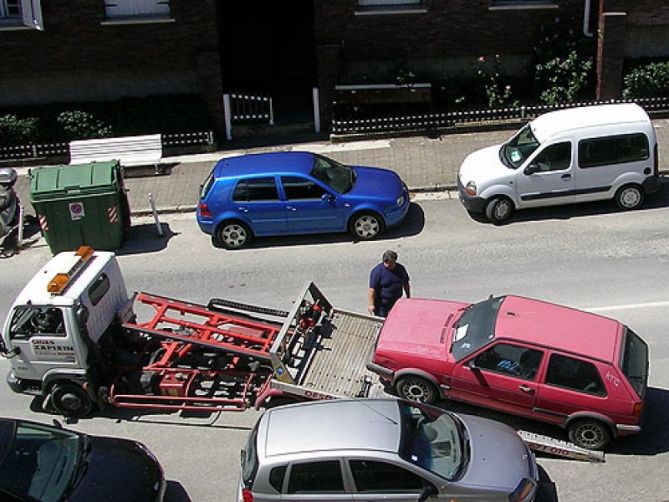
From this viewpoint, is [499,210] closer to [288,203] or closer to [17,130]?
[288,203]

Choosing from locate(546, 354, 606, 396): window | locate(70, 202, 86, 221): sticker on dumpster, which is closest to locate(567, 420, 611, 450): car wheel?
locate(546, 354, 606, 396): window

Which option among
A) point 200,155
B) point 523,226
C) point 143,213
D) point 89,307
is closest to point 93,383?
point 89,307

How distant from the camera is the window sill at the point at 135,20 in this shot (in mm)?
21203

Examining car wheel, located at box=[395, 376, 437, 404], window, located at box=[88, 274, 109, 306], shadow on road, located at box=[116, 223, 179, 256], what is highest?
window, located at box=[88, 274, 109, 306]

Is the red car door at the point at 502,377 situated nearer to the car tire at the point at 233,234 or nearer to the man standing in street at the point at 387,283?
the man standing in street at the point at 387,283

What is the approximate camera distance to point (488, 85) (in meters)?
21.8

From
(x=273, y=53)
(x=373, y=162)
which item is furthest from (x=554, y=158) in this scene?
(x=273, y=53)

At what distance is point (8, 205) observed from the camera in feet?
59.2

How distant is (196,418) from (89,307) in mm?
1991

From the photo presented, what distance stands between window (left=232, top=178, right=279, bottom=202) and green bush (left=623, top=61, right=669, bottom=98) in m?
9.29

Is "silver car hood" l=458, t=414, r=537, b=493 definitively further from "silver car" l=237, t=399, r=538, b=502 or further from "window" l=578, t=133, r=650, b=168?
"window" l=578, t=133, r=650, b=168

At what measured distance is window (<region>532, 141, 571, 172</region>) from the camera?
658 inches

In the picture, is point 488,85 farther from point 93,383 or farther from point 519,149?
point 93,383

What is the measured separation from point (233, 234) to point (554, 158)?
590 cm
